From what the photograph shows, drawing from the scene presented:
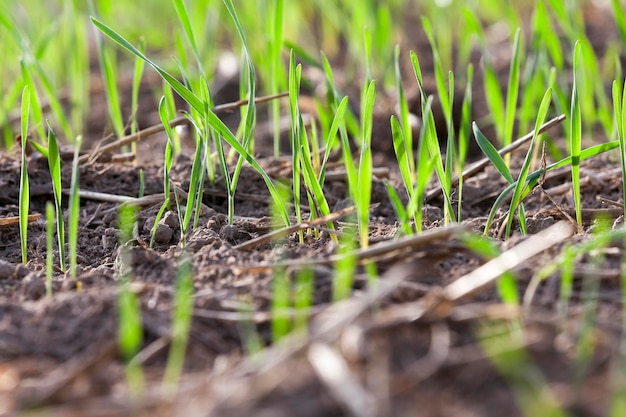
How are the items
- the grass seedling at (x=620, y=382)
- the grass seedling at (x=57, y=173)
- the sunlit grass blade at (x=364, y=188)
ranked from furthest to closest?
1. the grass seedling at (x=57, y=173)
2. the sunlit grass blade at (x=364, y=188)
3. the grass seedling at (x=620, y=382)

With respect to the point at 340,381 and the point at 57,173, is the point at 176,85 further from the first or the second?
the point at 340,381

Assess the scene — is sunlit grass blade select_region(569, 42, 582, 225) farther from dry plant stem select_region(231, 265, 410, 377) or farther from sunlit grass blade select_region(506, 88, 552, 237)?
dry plant stem select_region(231, 265, 410, 377)

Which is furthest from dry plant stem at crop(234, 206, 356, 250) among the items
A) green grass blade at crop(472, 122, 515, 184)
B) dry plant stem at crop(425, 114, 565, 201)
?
dry plant stem at crop(425, 114, 565, 201)

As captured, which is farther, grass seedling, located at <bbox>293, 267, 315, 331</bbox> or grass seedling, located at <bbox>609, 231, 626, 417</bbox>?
grass seedling, located at <bbox>293, 267, 315, 331</bbox>

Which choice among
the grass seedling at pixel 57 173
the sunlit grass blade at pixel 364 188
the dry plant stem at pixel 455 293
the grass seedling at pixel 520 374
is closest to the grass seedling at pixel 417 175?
the sunlit grass blade at pixel 364 188

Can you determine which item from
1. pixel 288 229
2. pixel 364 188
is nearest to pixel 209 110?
pixel 288 229

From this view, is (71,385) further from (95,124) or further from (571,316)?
(95,124)

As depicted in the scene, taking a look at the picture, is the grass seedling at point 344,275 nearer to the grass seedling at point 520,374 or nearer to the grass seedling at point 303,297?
the grass seedling at point 303,297

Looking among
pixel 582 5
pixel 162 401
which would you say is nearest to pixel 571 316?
pixel 162 401
